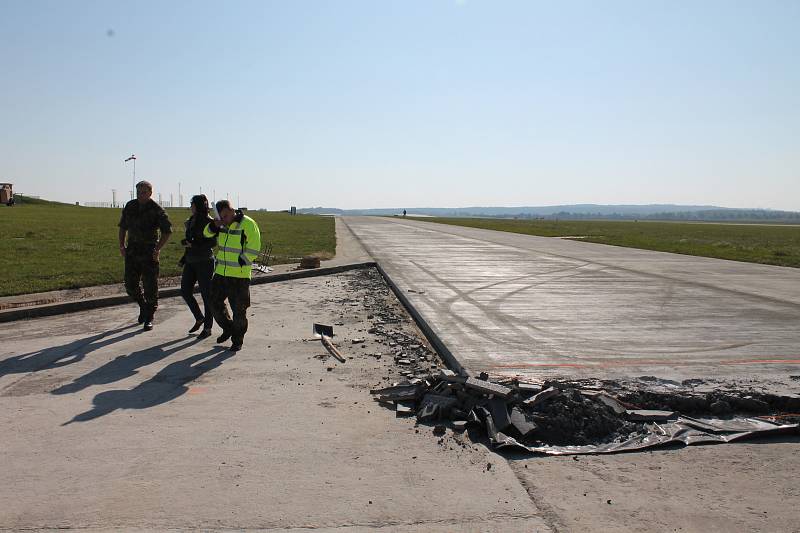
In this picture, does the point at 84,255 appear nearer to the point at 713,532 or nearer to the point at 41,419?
the point at 41,419

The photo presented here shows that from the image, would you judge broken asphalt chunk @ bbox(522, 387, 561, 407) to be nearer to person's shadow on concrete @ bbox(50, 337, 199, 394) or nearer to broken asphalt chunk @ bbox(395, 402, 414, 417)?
broken asphalt chunk @ bbox(395, 402, 414, 417)

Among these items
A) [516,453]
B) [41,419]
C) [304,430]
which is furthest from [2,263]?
[516,453]

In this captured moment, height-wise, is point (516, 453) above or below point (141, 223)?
below

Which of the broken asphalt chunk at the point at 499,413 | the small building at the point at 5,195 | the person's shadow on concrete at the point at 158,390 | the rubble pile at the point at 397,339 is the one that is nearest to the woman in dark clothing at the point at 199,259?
the person's shadow on concrete at the point at 158,390

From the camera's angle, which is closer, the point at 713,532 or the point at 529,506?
the point at 713,532

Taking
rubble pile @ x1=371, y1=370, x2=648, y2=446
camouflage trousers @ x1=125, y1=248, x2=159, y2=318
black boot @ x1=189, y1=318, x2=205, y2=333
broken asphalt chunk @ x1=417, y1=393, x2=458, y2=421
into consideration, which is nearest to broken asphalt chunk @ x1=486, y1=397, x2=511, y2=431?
rubble pile @ x1=371, y1=370, x2=648, y2=446

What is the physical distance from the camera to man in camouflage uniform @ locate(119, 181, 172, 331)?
8.66 metres

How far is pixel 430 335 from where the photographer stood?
340 inches

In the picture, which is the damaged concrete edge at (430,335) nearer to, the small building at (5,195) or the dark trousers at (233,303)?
the dark trousers at (233,303)

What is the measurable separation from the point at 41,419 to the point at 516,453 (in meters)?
3.77

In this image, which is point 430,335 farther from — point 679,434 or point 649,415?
point 679,434

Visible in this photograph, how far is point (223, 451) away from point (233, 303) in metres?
3.59

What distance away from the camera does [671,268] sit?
18562 millimetres

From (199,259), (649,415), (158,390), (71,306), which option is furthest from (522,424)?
(71,306)
